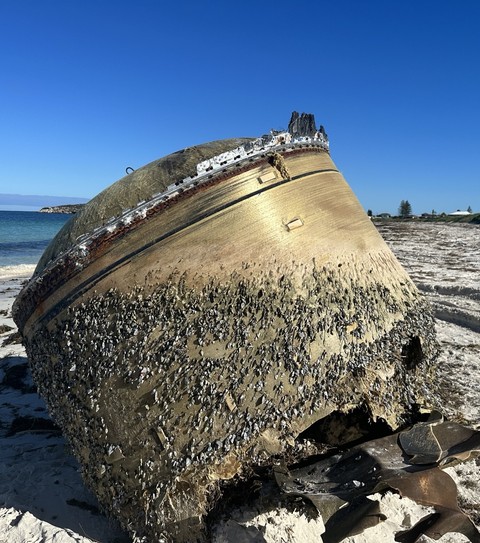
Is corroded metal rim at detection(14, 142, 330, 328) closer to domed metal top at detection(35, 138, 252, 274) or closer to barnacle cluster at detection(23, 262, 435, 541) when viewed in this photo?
domed metal top at detection(35, 138, 252, 274)

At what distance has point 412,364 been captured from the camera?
299 centimetres

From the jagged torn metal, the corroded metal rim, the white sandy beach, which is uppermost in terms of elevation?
the corroded metal rim

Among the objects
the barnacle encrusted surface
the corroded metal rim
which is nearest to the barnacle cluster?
the barnacle encrusted surface

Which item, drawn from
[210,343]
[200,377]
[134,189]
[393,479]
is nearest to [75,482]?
[200,377]

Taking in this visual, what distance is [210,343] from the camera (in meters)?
2.45

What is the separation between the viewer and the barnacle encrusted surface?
2393mm

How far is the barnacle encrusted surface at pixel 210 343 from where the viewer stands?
2.39 metres

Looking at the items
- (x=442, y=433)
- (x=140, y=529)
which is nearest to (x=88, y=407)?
(x=140, y=529)

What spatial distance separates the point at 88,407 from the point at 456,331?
6.71 metres

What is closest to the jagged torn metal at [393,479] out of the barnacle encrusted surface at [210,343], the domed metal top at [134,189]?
the barnacle encrusted surface at [210,343]

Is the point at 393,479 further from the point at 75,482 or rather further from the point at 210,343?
the point at 75,482

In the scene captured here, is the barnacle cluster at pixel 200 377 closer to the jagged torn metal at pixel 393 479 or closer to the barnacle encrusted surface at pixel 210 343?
the barnacle encrusted surface at pixel 210 343

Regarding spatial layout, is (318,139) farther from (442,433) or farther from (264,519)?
(264,519)

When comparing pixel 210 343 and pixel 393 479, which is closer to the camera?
pixel 393 479
